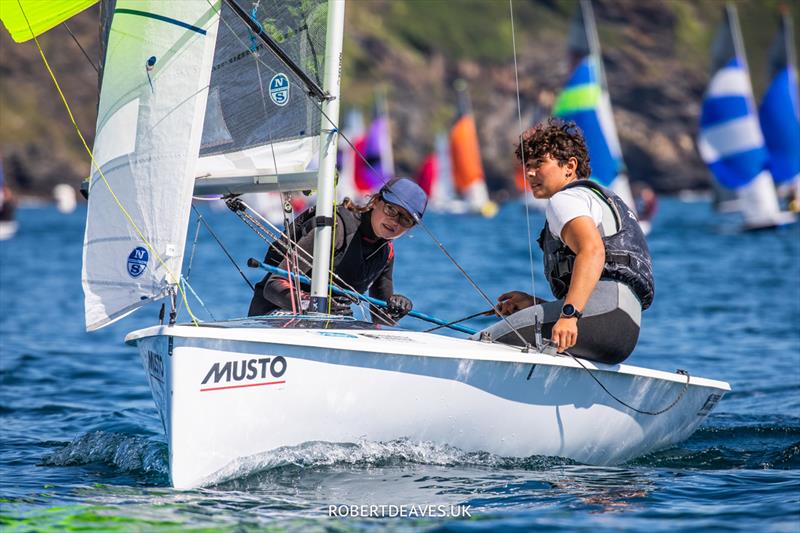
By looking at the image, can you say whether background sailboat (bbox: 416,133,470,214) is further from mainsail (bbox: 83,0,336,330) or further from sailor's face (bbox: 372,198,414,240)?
mainsail (bbox: 83,0,336,330)

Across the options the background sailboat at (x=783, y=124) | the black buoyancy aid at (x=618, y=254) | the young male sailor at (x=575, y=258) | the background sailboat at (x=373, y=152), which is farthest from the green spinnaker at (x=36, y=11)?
the background sailboat at (x=373, y=152)

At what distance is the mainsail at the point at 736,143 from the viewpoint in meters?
27.3

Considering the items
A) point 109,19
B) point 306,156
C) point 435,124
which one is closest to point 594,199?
point 306,156

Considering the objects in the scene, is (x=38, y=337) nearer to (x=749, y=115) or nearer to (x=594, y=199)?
(x=594, y=199)

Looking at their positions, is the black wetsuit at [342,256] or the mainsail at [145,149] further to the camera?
the black wetsuit at [342,256]

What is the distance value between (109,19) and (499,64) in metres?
119

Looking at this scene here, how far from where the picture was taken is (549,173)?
16.8 ft

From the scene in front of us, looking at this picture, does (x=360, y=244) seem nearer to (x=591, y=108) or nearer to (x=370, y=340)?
(x=370, y=340)

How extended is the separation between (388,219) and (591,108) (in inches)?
847

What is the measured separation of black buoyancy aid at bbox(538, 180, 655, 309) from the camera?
200 inches

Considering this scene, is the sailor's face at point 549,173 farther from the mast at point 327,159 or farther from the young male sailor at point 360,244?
the mast at point 327,159

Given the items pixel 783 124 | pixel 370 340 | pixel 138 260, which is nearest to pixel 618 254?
pixel 370 340

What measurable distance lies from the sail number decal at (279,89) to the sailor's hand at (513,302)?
62.0 inches

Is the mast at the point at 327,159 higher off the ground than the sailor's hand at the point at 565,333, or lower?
higher
